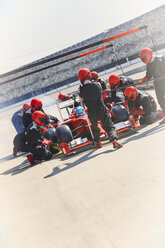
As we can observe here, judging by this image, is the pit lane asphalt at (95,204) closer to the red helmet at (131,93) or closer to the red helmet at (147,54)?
the red helmet at (131,93)

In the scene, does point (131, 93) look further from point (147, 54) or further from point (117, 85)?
point (147, 54)

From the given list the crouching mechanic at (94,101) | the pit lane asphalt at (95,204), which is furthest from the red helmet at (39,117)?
the pit lane asphalt at (95,204)

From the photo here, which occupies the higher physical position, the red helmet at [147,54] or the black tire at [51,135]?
the red helmet at [147,54]

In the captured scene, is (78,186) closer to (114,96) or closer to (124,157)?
(124,157)

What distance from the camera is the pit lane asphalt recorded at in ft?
6.36

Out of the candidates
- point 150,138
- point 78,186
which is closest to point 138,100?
point 150,138

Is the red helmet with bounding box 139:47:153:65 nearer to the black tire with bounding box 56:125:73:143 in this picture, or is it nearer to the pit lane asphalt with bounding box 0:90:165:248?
the pit lane asphalt with bounding box 0:90:165:248

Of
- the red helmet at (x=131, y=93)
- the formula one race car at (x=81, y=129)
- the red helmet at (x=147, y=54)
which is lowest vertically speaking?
the formula one race car at (x=81, y=129)

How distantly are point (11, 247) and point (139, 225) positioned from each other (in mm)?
941

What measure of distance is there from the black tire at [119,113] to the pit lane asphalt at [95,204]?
102 centimetres

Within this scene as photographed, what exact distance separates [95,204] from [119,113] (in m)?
3.02

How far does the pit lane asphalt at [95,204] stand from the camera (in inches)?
76.3

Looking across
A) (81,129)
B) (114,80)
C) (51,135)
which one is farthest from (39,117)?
(114,80)

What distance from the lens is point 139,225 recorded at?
6.30 ft
